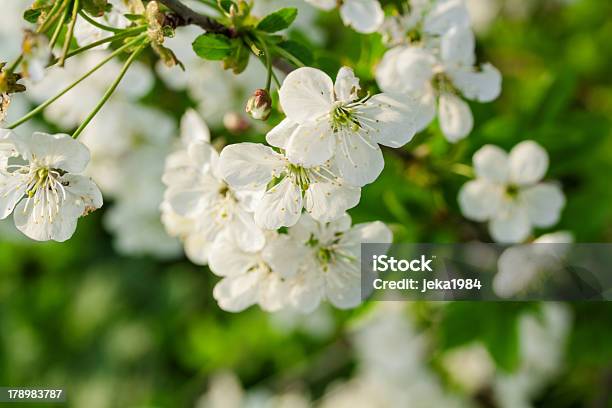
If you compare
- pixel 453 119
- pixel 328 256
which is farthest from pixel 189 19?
pixel 453 119

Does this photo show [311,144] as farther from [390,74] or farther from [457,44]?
[457,44]

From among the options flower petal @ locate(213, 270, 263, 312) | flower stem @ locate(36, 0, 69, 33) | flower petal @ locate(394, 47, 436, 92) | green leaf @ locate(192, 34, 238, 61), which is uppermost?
flower petal @ locate(394, 47, 436, 92)

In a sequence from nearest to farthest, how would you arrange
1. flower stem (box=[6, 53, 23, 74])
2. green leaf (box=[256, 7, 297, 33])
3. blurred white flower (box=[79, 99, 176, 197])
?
flower stem (box=[6, 53, 23, 74]), green leaf (box=[256, 7, 297, 33]), blurred white flower (box=[79, 99, 176, 197])

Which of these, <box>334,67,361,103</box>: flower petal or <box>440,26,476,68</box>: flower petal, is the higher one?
<box>440,26,476,68</box>: flower petal

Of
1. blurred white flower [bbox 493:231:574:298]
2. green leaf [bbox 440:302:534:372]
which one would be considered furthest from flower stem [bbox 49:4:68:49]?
green leaf [bbox 440:302:534:372]

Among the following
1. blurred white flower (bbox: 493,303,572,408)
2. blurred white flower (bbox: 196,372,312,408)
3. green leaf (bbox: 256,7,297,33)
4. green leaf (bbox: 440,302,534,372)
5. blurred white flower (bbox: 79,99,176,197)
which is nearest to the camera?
green leaf (bbox: 256,7,297,33)

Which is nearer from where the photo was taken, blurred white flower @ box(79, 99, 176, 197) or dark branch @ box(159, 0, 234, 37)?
dark branch @ box(159, 0, 234, 37)

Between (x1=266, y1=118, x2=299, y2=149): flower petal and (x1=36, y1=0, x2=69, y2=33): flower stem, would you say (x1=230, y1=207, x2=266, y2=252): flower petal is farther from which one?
(x1=36, y1=0, x2=69, y2=33): flower stem
